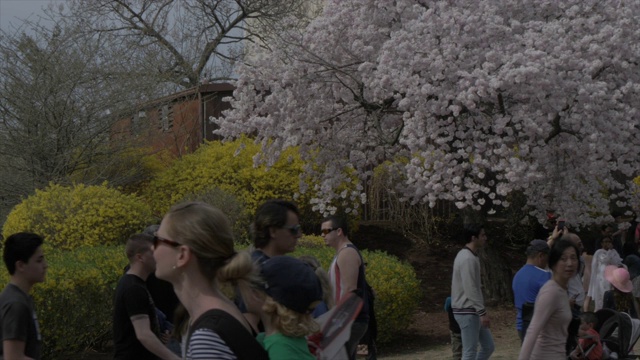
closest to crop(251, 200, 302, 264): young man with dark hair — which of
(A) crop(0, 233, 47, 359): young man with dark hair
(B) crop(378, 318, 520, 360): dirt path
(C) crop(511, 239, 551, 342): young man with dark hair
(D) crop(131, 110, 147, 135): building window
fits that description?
(A) crop(0, 233, 47, 359): young man with dark hair

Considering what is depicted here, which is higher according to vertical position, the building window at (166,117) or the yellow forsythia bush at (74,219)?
the building window at (166,117)

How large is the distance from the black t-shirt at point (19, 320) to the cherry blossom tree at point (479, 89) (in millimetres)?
8710

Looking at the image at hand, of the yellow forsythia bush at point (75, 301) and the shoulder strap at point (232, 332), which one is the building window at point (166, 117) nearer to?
the yellow forsythia bush at point (75, 301)

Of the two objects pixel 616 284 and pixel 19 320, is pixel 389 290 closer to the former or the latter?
pixel 616 284

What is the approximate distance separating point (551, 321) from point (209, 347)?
11.6ft

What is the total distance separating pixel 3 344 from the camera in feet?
15.9

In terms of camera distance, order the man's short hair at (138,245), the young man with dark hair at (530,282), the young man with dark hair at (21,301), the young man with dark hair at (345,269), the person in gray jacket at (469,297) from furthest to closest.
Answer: the person in gray jacket at (469,297) < the young man with dark hair at (530,282) < the young man with dark hair at (345,269) < the man's short hair at (138,245) < the young man with dark hair at (21,301)

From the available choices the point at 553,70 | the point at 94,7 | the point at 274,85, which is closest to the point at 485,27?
the point at 553,70

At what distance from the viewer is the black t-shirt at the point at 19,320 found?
4.85m

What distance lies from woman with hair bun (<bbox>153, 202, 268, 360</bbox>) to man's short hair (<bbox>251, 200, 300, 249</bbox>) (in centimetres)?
164

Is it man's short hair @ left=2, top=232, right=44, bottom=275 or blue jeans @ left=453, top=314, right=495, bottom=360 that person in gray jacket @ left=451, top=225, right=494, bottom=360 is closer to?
blue jeans @ left=453, top=314, right=495, bottom=360

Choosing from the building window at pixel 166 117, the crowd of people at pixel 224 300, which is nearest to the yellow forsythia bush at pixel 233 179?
the building window at pixel 166 117

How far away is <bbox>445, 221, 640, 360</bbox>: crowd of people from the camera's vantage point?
6.12 meters

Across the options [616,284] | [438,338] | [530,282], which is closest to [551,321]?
[530,282]
